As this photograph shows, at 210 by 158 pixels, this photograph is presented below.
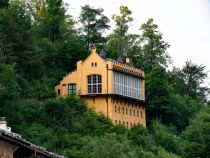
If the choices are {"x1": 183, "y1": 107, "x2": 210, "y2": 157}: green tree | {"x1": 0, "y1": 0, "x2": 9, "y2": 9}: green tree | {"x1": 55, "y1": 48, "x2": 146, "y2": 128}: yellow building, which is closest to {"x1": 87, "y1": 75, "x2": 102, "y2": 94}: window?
{"x1": 55, "y1": 48, "x2": 146, "y2": 128}: yellow building

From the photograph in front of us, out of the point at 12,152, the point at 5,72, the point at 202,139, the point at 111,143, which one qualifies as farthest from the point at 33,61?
the point at 12,152

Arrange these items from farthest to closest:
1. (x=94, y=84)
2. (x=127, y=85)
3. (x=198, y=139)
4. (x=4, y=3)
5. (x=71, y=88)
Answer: (x=4, y=3) < (x=127, y=85) < (x=71, y=88) < (x=94, y=84) < (x=198, y=139)

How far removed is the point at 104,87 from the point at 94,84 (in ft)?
5.16

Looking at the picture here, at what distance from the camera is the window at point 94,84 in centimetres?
11425

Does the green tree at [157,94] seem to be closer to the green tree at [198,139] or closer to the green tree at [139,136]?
the green tree at [198,139]

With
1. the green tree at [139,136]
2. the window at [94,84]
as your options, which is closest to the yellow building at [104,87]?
the window at [94,84]

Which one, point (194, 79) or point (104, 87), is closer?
point (104, 87)

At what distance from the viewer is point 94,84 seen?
115 meters

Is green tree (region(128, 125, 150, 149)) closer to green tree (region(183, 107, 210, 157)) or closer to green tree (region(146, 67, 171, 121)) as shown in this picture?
green tree (region(183, 107, 210, 157))

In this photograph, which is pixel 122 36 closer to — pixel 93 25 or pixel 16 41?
pixel 93 25

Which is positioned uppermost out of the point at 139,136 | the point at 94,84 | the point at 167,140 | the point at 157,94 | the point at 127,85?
the point at 127,85

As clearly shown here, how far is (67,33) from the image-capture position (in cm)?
13450

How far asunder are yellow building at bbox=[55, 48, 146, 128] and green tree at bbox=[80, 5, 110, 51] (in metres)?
16.0

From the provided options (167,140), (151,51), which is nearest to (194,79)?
(151,51)
